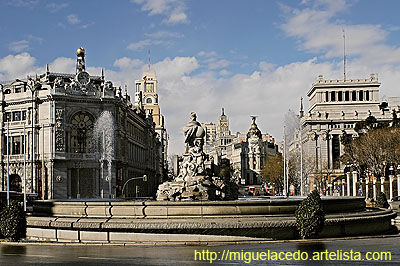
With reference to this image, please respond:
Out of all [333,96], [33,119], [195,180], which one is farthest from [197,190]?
[333,96]

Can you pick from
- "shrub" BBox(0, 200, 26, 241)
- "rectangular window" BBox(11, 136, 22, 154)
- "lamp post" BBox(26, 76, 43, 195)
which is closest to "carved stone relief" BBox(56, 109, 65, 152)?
"lamp post" BBox(26, 76, 43, 195)

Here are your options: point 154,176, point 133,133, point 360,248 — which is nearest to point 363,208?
point 360,248

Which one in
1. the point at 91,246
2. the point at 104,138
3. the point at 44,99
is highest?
the point at 44,99

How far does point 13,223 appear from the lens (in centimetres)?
2364

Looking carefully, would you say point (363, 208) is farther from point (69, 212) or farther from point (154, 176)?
point (154, 176)

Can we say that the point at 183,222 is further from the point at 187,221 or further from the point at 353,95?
the point at 353,95

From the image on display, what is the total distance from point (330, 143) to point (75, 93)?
65.3 meters

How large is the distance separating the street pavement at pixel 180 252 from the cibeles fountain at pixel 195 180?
7.54m

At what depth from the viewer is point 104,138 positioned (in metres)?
82.2

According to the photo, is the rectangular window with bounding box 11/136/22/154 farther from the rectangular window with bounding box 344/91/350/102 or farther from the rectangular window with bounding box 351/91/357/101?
the rectangular window with bounding box 351/91/357/101

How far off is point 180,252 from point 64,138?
62.2 meters

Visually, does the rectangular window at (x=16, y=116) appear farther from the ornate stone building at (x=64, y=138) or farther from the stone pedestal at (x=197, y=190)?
the stone pedestal at (x=197, y=190)

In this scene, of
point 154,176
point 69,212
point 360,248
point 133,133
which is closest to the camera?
point 360,248

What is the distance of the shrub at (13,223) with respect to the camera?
931 inches
